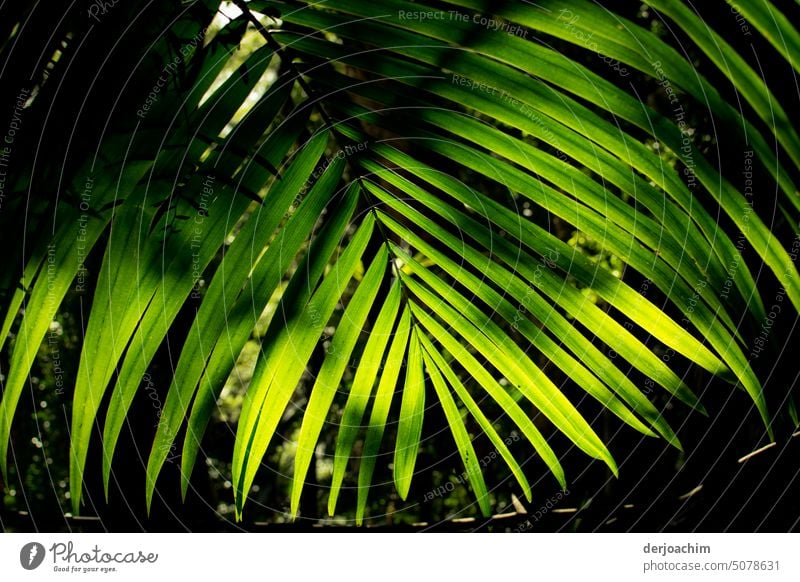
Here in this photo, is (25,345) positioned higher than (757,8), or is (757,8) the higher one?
(757,8)

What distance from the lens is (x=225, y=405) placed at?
Result: 6.61 m

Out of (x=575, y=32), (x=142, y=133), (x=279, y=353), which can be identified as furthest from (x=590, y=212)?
(x=142, y=133)

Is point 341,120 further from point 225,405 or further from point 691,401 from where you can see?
point 225,405

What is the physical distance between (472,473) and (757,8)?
1019 millimetres

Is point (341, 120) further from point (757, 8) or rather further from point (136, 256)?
point (757, 8)

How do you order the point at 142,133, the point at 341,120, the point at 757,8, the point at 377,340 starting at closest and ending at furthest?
the point at 757,8 < the point at 142,133 < the point at 341,120 < the point at 377,340

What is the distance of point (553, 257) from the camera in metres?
1.09

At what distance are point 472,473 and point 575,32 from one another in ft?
3.05

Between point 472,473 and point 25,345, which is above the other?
point 25,345

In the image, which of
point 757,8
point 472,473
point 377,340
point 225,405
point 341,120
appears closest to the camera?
point 757,8

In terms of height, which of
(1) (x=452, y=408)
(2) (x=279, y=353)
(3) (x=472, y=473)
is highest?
(2) (x=279, y=353)

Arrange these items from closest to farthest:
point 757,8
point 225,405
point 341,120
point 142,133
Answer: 1. point 757,8
2. point 142,133
3. point 341,120
4. point 225,405

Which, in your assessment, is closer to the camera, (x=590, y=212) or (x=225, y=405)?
(x=590, y=212)

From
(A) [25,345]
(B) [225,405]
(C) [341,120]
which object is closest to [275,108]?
(C) [341,120]
